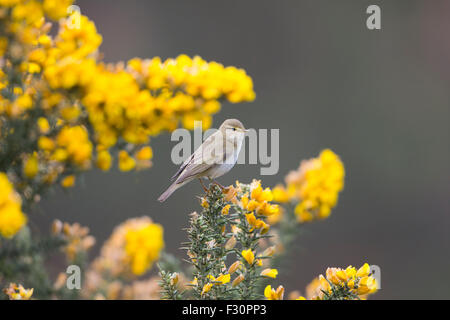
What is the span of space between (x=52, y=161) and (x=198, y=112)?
46 centimetres

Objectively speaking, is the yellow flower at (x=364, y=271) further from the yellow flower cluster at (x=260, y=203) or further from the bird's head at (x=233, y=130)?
the bird's head at (x=233, y=130)

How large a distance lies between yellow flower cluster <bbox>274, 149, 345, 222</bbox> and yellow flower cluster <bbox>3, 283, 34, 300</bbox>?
45.5 inches

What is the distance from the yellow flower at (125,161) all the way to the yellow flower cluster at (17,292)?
0.44m

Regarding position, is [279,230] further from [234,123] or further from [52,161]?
[52,161]

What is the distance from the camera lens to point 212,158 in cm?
205

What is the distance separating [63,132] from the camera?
4.42ft

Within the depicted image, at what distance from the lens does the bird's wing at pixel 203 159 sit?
6.48 ft

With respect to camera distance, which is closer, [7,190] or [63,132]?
[7,190]

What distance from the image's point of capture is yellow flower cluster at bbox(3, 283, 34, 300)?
132 centimetres

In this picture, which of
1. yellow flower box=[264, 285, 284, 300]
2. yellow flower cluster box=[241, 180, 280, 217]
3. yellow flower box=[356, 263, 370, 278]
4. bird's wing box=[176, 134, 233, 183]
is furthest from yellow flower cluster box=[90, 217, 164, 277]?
yellow flower box=[356, 263, 370, 278]

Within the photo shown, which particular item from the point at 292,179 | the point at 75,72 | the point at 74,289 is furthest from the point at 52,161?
the point at 292,179

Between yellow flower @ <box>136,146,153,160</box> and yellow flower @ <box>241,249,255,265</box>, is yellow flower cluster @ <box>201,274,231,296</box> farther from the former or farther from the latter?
yellow flower @ <box>136,146,153,160</box>

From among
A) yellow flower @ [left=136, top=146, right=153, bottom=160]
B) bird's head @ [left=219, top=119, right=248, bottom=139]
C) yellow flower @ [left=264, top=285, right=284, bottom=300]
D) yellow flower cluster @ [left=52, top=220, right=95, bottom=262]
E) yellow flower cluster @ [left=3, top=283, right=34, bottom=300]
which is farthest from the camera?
bird's head @ [left=219, top=119, right=248, bottom=139]
